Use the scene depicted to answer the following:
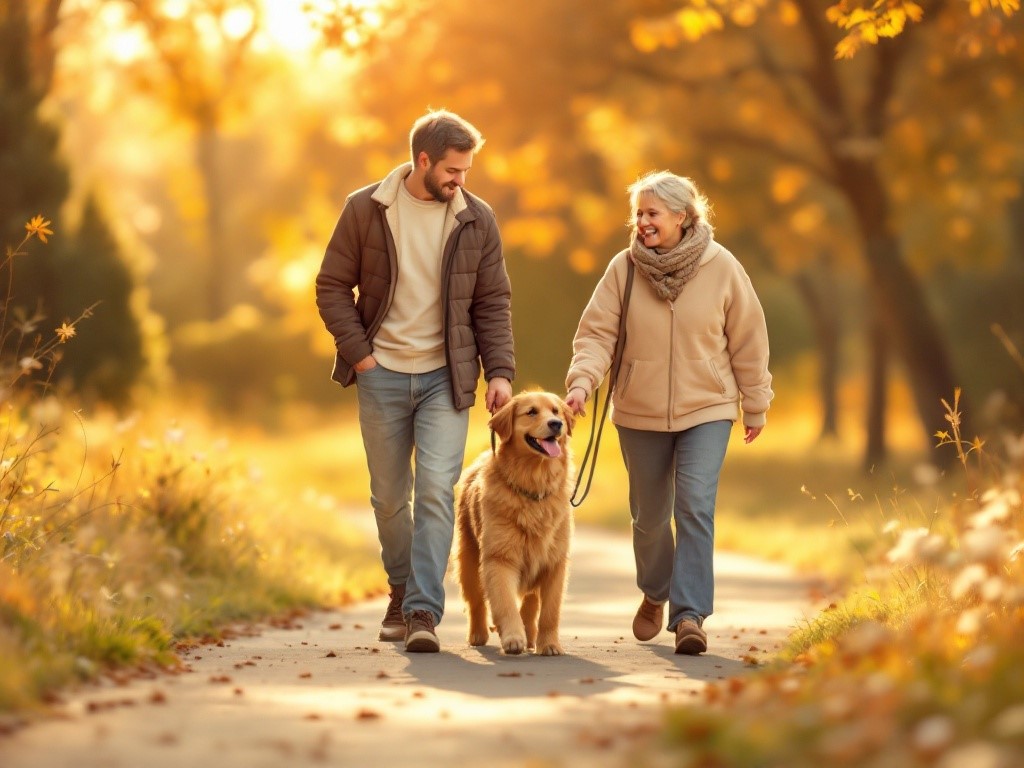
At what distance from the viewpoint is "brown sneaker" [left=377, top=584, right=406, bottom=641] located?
8.20m

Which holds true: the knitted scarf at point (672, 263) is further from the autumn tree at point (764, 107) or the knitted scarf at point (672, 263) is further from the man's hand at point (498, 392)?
the autumn tree at point (764, 107)

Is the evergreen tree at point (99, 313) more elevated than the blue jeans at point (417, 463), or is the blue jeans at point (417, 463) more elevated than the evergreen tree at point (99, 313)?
the evergreen tree at point (99, 313)

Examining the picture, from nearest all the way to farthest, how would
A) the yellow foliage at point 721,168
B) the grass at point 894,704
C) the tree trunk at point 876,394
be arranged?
1. the grass at point 894,704
2. the yellow foliage at point 721,168
3. the tree trunk at point 876,394

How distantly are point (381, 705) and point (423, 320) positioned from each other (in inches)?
102

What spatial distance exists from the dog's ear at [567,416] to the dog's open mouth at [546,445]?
15 cm

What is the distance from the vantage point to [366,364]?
767 centimetres

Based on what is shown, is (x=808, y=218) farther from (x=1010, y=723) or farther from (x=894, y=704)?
(x=1010, y=723)

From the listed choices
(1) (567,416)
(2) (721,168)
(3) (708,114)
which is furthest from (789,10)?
(1) (567,416)

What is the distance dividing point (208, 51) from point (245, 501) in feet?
36.2

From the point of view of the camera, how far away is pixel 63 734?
4801 mm

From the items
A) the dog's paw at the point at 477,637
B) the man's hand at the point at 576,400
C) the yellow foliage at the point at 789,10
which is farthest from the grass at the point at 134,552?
the yellow foliage at the point at 789,10

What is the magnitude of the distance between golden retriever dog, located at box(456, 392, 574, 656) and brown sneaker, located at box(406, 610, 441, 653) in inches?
11.9

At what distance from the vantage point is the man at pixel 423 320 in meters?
7.59

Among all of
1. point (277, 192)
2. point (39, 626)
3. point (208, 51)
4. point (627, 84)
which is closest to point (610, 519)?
point (627, 84)
